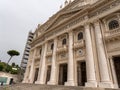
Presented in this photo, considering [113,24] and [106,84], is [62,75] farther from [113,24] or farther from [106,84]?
[113,24]

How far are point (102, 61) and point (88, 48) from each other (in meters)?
1.90

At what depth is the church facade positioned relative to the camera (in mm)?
9148

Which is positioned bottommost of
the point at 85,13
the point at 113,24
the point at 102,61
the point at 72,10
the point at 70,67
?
the point at 70,67

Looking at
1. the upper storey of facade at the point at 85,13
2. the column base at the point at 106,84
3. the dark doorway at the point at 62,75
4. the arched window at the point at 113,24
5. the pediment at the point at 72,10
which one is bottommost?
the column base at the point at 106,84

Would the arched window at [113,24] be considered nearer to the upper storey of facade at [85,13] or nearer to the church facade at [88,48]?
the church facade at [88,48]

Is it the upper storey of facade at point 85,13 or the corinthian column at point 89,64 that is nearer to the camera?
the corinthian column at point 89,64

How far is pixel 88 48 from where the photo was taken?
10438mm

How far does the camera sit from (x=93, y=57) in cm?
1003

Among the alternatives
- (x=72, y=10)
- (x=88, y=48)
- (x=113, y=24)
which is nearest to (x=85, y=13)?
(x=72, y=10)

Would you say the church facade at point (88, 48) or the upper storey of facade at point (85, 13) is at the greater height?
the upper storey of facade at point (85, 13)

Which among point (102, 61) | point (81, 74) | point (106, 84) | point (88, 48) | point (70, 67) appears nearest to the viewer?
point (106, 84)

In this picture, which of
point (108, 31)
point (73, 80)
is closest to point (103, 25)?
point (108, 31)

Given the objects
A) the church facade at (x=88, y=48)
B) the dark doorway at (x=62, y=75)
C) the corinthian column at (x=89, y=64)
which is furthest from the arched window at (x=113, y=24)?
the dark doorway at (x=62, y=75)

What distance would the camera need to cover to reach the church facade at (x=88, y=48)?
360 inches
